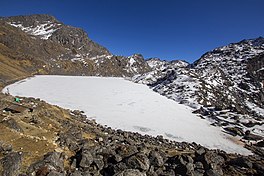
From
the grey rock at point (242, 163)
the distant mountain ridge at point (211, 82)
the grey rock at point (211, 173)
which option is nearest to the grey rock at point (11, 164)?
the grey rock at point (211, 173)

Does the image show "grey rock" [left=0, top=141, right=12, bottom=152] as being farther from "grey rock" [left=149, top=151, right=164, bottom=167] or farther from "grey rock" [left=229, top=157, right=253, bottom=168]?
"grey rock" [left=229, top=157, right=253, bottom=168]

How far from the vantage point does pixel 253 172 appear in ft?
61.2

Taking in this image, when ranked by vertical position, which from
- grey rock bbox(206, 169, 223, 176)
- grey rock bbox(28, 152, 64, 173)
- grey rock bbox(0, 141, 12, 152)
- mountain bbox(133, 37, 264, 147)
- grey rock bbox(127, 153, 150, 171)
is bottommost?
grey rock bbox(28, 152, 64, 173)

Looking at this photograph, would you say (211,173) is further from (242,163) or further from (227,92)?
(227,92)

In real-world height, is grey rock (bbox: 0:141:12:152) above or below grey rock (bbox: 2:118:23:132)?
below

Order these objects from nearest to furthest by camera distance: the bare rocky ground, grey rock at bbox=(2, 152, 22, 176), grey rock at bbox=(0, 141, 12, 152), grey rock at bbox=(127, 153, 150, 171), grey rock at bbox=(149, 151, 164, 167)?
grey rock at bbox=(2, 152, 22, 176) < the bare rocky ground < grey rock at bbox=(0, 141, 12, 152) < grey rock at bbox=(127, 153, 150, 171) < grey rock at bbox=(149, 151, 164, 167)

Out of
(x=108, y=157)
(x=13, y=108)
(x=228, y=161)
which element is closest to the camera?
(x=108, y=157)

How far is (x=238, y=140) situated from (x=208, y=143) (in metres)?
8.93

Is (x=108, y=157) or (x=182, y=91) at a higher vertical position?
(x=182, y=91)

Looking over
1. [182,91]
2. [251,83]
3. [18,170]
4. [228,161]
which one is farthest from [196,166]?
[251,83]

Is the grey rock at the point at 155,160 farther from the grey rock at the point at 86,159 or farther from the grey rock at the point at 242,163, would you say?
the grey rock at the point at 242,163

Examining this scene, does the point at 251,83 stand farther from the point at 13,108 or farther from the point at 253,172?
the point at 13,108

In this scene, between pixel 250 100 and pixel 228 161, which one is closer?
pixel 228 161

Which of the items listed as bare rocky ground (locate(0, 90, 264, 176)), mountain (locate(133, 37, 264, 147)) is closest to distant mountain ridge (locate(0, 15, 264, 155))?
mountain (locate(133, 37, 264, 147))
